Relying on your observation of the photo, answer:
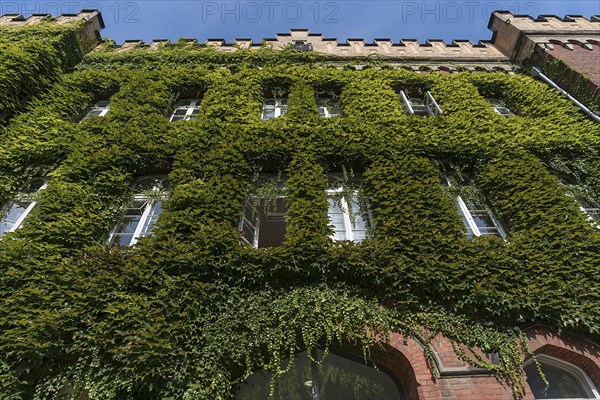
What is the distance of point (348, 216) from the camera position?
7945 millimetres

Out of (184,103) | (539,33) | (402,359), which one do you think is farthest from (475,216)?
(539,33)

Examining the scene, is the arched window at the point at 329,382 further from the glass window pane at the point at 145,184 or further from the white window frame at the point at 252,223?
the glass window pane at the point at 145,184

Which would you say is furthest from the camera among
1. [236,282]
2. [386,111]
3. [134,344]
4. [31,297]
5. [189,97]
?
→ [189,97]

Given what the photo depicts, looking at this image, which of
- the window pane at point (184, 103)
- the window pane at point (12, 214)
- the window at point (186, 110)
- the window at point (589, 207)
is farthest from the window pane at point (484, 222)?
the window pane at point (12, 214)

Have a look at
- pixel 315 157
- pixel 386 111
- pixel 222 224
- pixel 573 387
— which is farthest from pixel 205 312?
pixel 386 111

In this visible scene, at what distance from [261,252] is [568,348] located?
15.4ft

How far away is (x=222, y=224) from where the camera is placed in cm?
711

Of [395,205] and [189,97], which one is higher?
[189,97]

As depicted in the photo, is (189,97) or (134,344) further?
(189,97)

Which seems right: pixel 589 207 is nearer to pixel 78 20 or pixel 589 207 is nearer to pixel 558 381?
pixel 558 381

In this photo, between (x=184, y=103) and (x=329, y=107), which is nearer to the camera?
(x=329, y=107)

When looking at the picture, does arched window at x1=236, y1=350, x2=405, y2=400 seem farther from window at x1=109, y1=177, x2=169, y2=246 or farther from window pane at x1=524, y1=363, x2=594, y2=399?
window at x1=109, y1=177, x2=169, y2=246

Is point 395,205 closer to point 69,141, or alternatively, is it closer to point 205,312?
point 205,312

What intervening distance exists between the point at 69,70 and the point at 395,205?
10.5 metres
